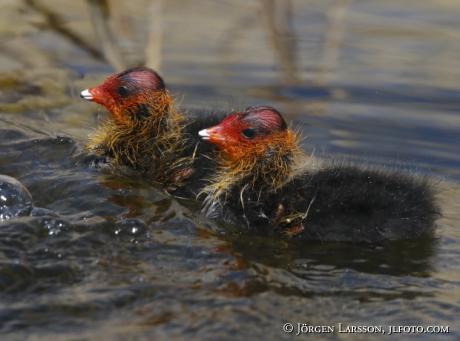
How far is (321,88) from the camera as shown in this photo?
9.09 meters

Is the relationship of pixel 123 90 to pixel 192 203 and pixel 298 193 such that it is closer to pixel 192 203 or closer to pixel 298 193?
pixel 192 203

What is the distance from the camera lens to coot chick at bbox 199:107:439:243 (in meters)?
5.27

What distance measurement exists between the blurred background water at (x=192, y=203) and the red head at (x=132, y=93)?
0.49 m

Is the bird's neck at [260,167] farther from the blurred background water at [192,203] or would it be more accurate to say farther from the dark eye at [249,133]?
the blurred background water at [192,203]

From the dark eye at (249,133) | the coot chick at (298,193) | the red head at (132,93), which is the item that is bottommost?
the coot chick at (298,193)

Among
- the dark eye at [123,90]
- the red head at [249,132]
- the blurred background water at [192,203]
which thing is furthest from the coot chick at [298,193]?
the dark eye at [123,90]

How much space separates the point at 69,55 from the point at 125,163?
400cm

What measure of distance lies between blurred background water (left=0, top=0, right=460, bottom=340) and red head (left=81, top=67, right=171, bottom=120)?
0.49 metres

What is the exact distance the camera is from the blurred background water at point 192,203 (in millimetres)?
4152

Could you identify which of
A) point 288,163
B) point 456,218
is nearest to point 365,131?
point 456,218

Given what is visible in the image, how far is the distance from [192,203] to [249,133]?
0.76 metres

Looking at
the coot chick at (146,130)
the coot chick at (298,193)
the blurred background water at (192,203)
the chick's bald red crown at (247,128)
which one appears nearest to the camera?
the blurred background water at (192,203)

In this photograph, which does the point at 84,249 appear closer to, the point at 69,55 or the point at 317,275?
the point at 317,275

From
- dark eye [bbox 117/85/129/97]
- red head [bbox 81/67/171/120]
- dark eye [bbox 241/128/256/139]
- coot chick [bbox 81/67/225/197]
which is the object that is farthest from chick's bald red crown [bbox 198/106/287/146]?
dark eye [bbox 117/85/129/97]
